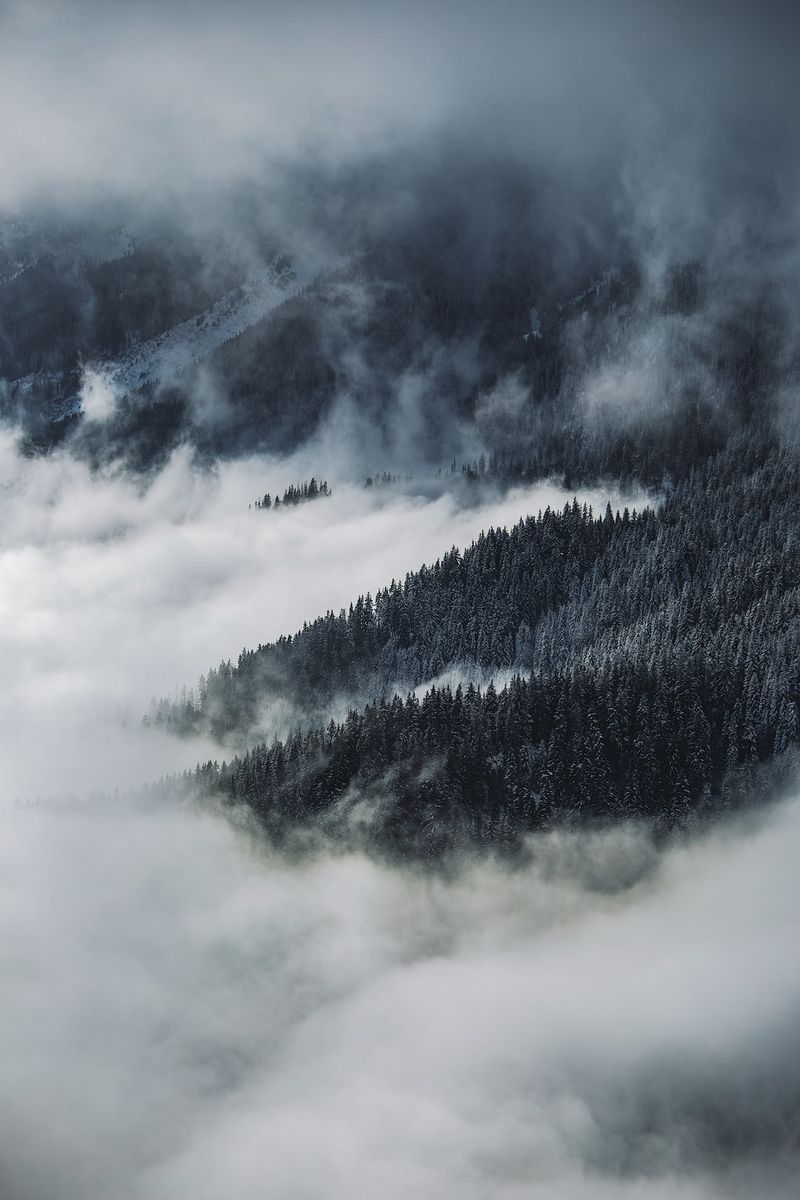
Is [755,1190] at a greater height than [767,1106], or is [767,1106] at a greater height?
[767,1106]
